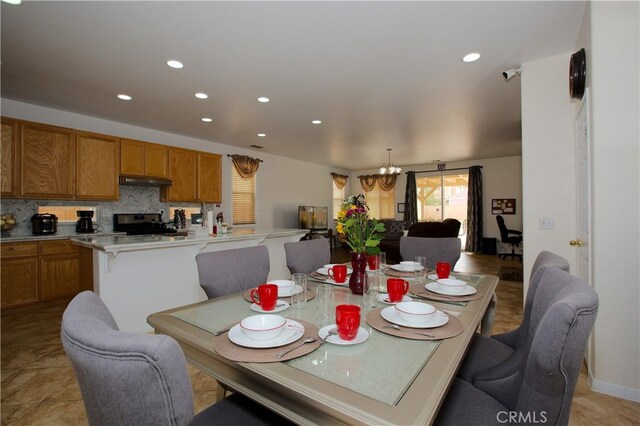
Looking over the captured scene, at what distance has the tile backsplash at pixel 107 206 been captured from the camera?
405 cm

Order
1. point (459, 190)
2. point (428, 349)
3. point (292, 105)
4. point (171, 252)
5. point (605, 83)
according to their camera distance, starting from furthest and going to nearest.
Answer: point (459, 190) < point (292, 105) < point (171, 252) < point (605, 83) < point (428, 349)

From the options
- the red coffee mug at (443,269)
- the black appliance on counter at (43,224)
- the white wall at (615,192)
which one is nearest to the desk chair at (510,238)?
the white wall at (615,192)

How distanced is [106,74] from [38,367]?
2737 millimetres

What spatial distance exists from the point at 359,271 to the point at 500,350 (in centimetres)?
78

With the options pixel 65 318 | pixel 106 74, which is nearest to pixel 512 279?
pixel 65 318

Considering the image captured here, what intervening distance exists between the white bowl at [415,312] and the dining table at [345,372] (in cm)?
10

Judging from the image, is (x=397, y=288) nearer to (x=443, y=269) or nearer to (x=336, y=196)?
(x=443, y=269)

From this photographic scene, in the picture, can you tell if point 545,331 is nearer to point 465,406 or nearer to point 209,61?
point 465,406

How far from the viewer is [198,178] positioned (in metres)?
→ 5.56

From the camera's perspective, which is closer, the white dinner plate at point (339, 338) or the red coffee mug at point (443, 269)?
the white dinner plate at point (339, 338)

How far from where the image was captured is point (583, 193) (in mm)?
2326

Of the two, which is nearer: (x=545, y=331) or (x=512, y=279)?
(x=545, y=331)

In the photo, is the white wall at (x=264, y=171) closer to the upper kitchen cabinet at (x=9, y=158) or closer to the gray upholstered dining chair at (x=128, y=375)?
the upper kitchen cabinet at (x=9, y=158)

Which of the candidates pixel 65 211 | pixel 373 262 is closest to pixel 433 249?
pixel 373 262
